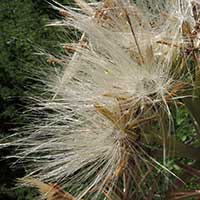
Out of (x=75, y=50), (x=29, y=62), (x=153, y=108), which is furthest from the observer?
(x=29, y=62)

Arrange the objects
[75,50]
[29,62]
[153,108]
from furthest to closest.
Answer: [29,62]
[75,50]
[153,108]

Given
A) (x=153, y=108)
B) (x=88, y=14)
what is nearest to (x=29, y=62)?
(x=88, y=14)

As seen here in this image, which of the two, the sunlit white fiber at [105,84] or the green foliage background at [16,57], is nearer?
the sunlit white fiber at [105,84]

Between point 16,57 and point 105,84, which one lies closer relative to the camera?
point 105,84

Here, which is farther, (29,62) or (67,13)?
(29,62)

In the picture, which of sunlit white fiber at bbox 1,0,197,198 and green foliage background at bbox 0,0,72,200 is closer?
sunlit white fiber at bbox 1,0,197,198

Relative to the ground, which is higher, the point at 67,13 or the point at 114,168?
the point at 67,13

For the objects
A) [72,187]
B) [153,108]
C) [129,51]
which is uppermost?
[129,51]

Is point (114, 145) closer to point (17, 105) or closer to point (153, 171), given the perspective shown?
point (153, 171)
